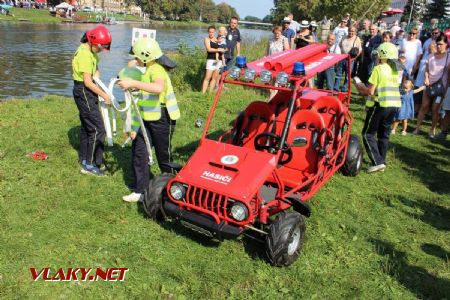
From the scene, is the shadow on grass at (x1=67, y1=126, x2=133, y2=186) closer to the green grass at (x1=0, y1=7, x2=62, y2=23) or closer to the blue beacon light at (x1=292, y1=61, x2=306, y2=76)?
the blue beacon light at (x1=292, y1=61, x2=306, y2=76)

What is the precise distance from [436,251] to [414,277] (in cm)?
72

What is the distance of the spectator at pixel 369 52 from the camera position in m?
10.8

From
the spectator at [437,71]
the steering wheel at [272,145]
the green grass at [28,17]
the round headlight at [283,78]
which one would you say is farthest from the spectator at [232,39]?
the green grass at [28,17]

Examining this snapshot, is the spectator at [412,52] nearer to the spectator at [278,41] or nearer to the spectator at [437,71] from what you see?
the spectator at [437,71]

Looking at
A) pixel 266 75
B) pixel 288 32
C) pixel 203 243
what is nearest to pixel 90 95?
pixel 266 75

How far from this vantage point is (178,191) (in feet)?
13.8

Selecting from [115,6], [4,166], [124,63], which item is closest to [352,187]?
[4,166]

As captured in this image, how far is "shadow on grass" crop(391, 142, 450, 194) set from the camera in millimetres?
6434

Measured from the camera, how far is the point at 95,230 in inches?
179

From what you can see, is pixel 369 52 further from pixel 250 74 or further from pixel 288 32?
pixel 250 74

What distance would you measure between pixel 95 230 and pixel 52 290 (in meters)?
1.02

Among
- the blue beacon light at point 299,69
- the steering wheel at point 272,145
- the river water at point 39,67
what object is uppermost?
the blue beacon light at point 299,69

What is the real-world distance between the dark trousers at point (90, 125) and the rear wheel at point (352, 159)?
12.0ft

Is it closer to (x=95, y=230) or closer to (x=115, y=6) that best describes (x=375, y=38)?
(x=95, y=230)
